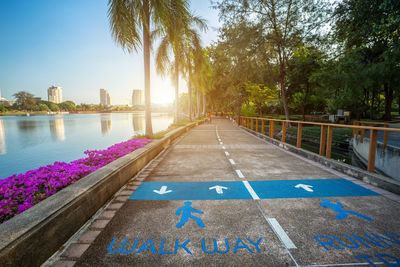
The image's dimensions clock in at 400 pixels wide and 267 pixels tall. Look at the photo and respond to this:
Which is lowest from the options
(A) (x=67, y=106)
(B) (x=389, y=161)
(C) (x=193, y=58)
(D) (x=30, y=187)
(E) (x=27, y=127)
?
(E) (x=27, y=127)

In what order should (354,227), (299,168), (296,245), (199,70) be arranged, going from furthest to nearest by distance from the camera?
1. (199,70)
2. (299,168)
3. (354,227)
4. (296,245)

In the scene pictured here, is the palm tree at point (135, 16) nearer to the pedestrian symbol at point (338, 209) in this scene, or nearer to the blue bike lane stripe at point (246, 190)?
the blue bike lane stripe at point (246, 190)

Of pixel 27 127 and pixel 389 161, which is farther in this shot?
pixel 27 127

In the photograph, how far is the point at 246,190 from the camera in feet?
15.1

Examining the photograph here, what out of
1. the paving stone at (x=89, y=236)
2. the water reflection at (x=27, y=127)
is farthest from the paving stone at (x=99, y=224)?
the water reflection at (x=27, y=127)

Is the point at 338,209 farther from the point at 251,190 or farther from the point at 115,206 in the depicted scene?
the point at 115,206

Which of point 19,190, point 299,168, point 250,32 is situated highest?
point 250,32

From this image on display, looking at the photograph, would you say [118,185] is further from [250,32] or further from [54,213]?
[250,32]

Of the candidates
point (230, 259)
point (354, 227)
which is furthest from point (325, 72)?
point (230, 259)

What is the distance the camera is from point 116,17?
8.70 m

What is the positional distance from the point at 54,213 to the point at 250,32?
20.6 meters

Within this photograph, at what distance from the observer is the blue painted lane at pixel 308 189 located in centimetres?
429

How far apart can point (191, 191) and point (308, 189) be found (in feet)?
9.00

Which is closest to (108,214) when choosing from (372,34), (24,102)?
(372,34)
